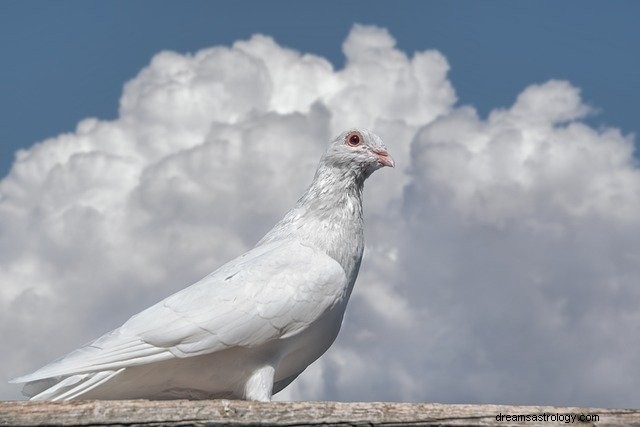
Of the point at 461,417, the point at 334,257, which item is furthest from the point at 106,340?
the point at 461,417

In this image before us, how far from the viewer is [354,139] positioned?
7516 mm

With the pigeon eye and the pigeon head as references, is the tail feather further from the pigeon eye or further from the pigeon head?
the pigeon eye

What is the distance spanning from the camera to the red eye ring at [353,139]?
7504 millimetres

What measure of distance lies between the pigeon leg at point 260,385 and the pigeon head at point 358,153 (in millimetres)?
2093

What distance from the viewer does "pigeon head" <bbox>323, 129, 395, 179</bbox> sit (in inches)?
293

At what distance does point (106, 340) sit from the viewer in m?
6.31

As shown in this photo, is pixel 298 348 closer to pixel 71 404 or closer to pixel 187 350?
pixel 187 350

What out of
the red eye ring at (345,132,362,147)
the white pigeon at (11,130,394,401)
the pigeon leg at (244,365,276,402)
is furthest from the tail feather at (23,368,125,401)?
the red eye ring at (345,132,362,147)

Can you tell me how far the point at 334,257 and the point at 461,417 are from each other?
2228mm

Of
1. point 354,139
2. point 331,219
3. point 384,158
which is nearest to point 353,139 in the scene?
point 354,139

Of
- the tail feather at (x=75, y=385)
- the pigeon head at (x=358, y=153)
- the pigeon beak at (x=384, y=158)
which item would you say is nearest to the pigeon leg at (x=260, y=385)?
the tail feather at (x=75, y=385)

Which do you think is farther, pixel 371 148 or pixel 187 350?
pixel 371 148

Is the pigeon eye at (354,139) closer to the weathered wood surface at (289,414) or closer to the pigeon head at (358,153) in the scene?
the pigeon head at (358,153)

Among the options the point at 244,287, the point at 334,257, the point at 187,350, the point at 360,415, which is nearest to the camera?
the point at 360,415
